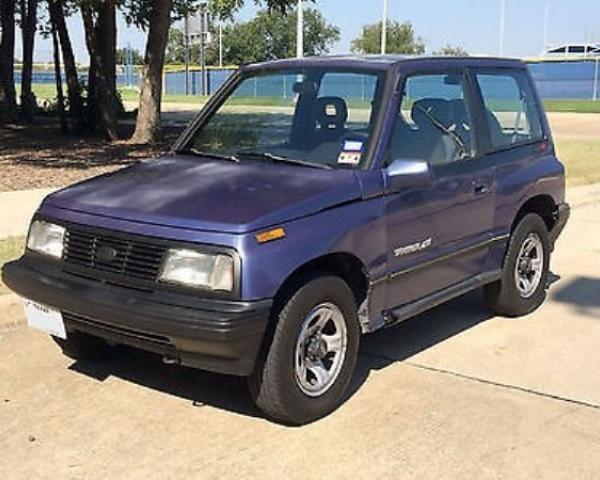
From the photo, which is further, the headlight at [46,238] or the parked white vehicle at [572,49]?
the parked white vehicle at [572,49]

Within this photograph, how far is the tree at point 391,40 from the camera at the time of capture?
95188 millimetres

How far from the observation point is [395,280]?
4703mm

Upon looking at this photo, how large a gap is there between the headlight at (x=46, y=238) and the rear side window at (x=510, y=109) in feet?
9.64

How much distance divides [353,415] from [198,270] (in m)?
1.17

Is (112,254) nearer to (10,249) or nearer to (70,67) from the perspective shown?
(10,249)

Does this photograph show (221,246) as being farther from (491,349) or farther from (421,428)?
(491,349)

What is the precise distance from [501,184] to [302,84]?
152 centimetres

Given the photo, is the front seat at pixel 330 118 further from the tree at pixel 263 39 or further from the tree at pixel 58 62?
the tree at pixel 263 39

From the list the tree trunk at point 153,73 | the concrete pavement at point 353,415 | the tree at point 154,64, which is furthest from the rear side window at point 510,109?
the tree trunk at point 153,73

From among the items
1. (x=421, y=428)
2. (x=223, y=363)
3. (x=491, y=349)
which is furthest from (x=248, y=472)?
(x=491, y=349)

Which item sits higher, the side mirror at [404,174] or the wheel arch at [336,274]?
the side mirror at [404,174]

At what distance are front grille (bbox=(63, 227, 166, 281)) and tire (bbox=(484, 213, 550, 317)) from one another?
290 cm

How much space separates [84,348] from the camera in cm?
494

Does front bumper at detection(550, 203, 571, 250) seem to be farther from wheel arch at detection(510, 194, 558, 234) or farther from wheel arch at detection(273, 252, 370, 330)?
wheel arch at detection(273, 252, 370, 330)
